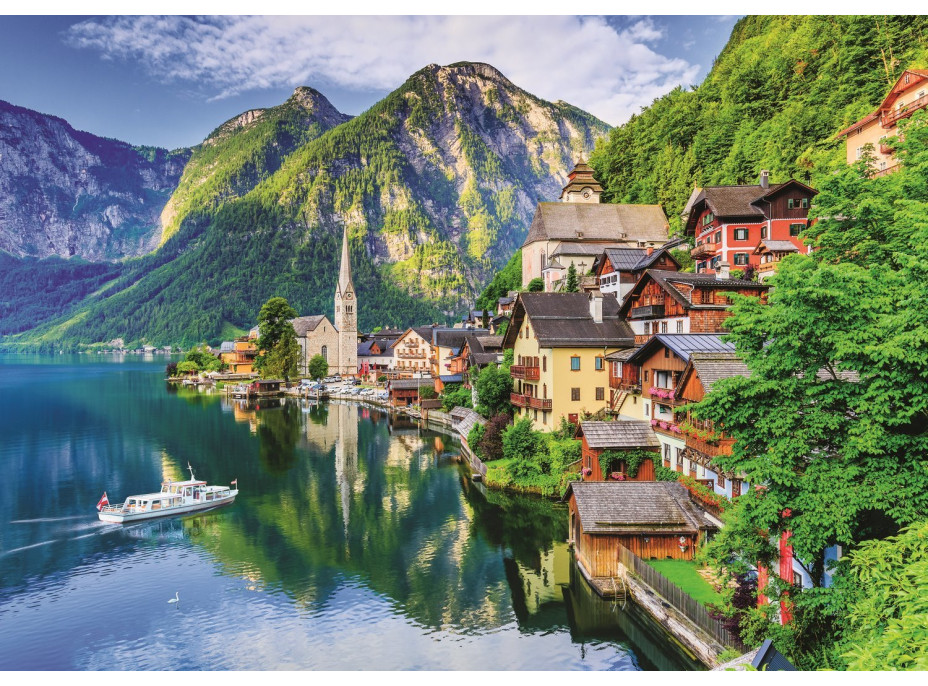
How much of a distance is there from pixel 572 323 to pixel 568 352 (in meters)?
2.05

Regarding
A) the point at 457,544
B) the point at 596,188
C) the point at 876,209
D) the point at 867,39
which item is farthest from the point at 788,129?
the point at 457,544

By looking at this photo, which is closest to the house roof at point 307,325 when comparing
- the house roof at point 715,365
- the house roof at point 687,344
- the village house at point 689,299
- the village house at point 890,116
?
the village house at point 689,299

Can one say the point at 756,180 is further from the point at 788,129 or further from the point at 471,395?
the point at 471,395

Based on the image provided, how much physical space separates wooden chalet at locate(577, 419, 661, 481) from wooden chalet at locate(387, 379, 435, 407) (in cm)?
4907

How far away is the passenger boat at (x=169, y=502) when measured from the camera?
32.8m

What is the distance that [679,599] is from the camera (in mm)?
17984

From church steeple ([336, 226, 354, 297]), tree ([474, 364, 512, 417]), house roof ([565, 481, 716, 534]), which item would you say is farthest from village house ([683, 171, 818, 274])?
church steeple ([336, 226, 354, 297])

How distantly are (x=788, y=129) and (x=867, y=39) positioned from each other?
913cm

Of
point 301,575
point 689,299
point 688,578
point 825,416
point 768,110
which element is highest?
point 768,110

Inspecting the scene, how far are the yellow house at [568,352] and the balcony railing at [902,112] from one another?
21047 mm

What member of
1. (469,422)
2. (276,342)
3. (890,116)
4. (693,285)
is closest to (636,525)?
(693,285)

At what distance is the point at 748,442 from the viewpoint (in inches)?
542

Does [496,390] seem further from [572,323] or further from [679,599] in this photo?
[679,599]

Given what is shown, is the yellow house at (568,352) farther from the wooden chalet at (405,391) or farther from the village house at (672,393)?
the wooden chalet at (405,391)
